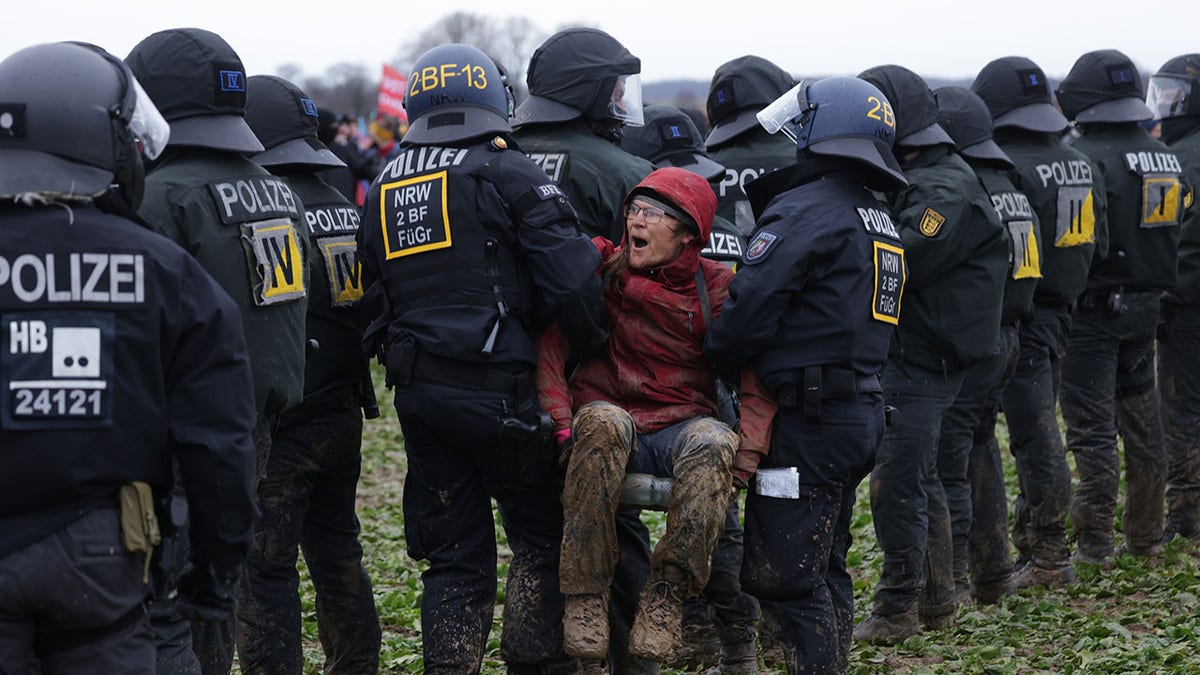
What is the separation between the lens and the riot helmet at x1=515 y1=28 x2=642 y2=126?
638cm

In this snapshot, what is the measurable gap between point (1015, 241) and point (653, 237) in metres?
3.02

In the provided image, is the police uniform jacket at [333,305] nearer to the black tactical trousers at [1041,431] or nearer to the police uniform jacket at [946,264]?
the police uniform jacket at [946,264]

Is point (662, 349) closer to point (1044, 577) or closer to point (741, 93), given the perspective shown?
point (741, 93)

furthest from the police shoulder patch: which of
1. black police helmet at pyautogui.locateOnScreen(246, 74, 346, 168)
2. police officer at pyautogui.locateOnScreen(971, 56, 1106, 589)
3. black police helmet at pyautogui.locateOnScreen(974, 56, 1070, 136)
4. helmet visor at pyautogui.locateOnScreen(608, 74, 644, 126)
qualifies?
black police helmet at pyautogui.locateOnScreen(974, 56, 1070, 136)

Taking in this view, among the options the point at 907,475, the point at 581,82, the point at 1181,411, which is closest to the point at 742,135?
the point at 581,82

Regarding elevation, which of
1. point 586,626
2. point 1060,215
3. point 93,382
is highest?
point 1060,215

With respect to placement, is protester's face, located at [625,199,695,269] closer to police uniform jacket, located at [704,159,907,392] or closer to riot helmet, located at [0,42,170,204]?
police uniform jacket, located at [704,159,907,392]

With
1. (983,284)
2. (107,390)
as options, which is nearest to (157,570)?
(107,390)

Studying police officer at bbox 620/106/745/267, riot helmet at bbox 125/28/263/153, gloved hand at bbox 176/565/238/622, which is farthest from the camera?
police officer at bbox 620/106/745/267

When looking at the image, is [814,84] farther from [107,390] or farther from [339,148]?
[339,148]

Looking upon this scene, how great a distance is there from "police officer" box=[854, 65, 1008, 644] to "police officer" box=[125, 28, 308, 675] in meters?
3.18

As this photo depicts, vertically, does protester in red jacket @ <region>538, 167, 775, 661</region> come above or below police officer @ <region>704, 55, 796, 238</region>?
below

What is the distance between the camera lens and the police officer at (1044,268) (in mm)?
8227

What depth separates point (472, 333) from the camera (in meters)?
5.41
